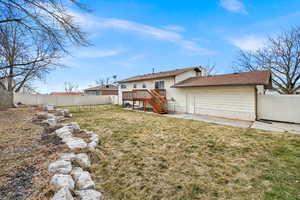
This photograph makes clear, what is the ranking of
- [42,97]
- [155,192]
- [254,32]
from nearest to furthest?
[155,192] → [254,32] → [42,97]

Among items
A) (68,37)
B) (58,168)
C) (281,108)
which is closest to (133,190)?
(58,168)

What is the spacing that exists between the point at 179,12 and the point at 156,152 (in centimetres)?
992

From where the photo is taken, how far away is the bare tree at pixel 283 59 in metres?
12.9

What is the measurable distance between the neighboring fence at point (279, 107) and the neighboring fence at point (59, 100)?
16860 mm

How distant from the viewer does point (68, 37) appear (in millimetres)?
5273

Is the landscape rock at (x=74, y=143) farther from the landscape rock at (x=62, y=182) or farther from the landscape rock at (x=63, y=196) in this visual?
the landscape rock at (x=63, y=196)

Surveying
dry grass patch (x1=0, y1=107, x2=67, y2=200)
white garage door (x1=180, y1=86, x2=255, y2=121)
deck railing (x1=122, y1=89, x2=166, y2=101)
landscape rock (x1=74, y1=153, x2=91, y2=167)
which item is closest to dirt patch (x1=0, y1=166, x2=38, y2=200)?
dry grass patch (x1=0, y1=107, x2=67, y2=200)

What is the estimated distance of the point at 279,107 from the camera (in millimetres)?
7430

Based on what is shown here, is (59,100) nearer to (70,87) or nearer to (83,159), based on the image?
(83,159)

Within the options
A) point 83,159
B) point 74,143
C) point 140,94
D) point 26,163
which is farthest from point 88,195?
point 140,94

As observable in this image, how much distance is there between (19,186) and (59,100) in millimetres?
18589

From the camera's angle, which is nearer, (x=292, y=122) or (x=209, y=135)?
(x=209, y=135)

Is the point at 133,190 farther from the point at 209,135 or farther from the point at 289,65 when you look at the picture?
the point at 289,65

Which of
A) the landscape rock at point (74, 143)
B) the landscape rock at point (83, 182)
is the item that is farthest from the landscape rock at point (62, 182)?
the landscape rock at point (74, 143)
